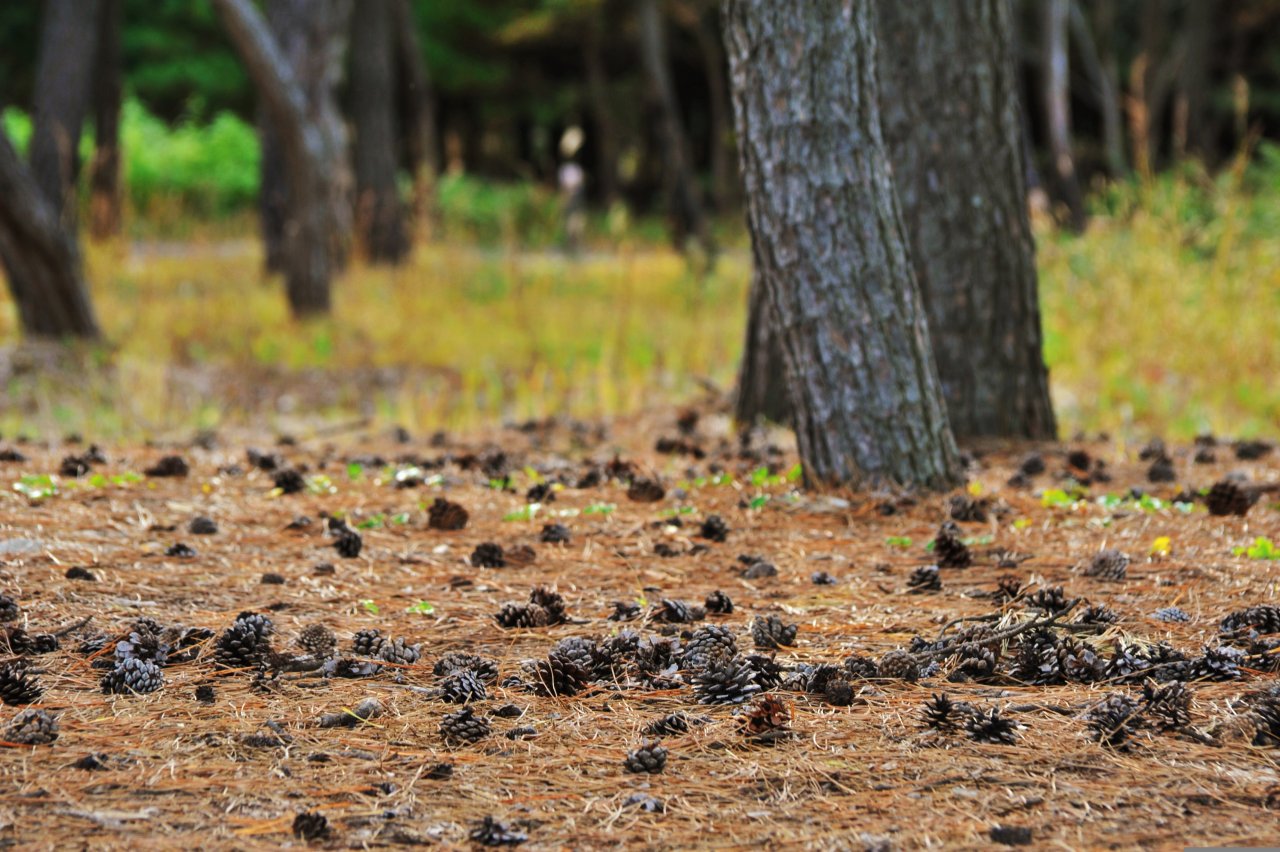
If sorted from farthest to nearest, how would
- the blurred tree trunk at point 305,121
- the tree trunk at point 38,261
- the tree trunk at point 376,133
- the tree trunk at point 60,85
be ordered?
the tree trunk at point 376,133
the tree trunk at point 60,85
the blurred tree trunk at point 305,121
the tree trunk at point 38,261

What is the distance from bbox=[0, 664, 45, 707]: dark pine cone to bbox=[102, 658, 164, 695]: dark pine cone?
0.11 meters

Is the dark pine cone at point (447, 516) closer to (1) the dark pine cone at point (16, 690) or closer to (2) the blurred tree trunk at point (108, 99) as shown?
(1) the dark pine cone at point (16, 690)

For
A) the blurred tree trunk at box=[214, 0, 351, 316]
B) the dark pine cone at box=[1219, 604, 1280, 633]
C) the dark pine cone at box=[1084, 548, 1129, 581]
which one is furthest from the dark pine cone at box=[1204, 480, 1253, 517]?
the blurred tree trunk at box=[214, 0, 351, 316]

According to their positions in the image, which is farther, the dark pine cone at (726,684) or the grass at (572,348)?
the grass at (572,348)

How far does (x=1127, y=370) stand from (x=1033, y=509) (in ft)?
10.1

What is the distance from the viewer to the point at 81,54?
10.2 meters

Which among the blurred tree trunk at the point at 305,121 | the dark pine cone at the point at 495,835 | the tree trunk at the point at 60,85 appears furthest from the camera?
the tree trunk at the point at 60,85

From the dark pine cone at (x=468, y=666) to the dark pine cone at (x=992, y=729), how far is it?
2.81 feet

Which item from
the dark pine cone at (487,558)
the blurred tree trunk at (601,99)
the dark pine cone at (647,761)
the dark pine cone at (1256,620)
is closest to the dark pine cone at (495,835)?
the dark pine cone at (647,761)

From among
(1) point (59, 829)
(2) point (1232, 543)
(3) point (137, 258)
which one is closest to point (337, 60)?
(3) point (137, 258)

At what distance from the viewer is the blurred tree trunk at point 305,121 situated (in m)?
7.75

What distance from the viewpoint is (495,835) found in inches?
67.7

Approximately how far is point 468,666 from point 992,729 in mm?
957

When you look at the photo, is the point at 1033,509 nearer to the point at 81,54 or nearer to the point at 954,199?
the point at 954,199
